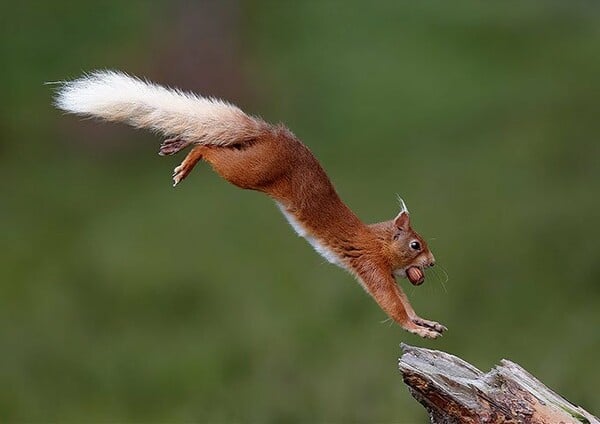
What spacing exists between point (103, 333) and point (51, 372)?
0.64 metres

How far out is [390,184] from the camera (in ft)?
39.9

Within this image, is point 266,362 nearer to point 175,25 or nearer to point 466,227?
point 466,227

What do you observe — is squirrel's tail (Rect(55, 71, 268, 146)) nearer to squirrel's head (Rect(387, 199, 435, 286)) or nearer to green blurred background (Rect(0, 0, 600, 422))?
squirrel's head (Rect(387, 199, 435, 286))

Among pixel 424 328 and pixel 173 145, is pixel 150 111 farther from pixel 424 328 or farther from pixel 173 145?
pixel 424 328

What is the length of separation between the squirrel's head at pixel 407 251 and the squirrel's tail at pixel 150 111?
59 cm

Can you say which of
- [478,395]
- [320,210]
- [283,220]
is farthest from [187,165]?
[283,220]

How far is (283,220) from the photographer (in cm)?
1190

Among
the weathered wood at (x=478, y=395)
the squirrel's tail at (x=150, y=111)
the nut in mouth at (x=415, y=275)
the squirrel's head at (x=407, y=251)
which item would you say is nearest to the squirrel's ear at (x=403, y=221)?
the squirrel's head at (x=407, y=251)

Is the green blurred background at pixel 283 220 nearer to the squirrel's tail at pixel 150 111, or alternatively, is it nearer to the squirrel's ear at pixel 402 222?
the squirrel's ear at pixel 402 222

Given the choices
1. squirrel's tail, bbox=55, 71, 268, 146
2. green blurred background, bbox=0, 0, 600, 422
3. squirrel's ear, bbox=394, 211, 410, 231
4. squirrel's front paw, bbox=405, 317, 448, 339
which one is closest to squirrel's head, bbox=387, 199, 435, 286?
squirrel's ear, bbox=394, 211, 410, 231

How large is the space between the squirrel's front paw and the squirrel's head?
175mm

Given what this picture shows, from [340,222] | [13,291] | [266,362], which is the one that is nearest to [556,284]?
[266,362]

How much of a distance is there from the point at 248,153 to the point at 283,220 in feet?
25.1

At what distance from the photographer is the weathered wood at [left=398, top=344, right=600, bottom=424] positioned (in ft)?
13.8
